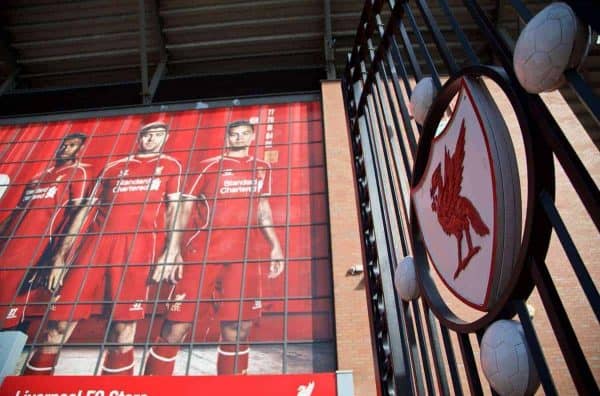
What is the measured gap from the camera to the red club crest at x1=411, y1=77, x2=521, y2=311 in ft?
2.31

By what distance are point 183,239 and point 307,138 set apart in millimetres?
3338

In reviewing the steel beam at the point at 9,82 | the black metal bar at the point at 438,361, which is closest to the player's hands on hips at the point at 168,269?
the black metal bar at the point at 438,361

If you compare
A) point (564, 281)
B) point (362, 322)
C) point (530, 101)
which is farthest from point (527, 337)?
point (564, 281)

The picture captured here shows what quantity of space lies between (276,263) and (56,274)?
364cm

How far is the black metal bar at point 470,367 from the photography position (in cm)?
83

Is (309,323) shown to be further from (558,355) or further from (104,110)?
(104,110)

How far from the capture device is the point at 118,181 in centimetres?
820

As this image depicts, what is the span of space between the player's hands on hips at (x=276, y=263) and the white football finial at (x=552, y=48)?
19.7ft

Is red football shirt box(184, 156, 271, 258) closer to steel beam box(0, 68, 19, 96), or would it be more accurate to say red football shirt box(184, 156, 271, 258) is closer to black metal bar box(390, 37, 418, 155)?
black metal bar box(390, 37, 418, 155)

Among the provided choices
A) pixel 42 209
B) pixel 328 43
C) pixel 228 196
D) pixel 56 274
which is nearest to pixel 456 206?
pixel 228 196

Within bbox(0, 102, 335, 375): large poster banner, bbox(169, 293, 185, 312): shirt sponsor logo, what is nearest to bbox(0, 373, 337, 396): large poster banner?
bbox(0, 102, 335, 375): large poster banner

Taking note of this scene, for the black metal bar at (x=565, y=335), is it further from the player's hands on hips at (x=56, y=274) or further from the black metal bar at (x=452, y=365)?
the player's hands on hips at (x=56, y=274)

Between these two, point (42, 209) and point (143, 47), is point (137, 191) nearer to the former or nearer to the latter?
point (42, 209)

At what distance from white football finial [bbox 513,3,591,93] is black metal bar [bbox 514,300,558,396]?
1.12ft
